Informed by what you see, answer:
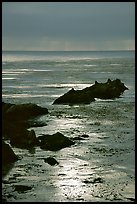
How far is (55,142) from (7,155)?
548 centimetres

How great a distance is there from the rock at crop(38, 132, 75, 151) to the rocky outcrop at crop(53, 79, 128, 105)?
25935 mm

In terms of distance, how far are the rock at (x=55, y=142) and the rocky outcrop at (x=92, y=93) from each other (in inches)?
1021

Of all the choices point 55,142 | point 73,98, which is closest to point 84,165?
point 55,142

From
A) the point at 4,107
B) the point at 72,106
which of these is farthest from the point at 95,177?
the point at 72,106

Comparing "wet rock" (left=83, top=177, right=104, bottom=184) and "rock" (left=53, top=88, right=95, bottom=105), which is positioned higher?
"rock" (left=53, top=88, right=95, bottom=105)

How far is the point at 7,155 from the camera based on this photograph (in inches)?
1203

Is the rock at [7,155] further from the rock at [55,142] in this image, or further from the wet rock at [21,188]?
the wet rock at [21,188]

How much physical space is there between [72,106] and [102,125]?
1451 cm

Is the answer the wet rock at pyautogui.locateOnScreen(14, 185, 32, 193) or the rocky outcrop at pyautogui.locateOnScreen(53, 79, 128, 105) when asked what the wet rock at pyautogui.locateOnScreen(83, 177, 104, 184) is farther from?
the rocky outcrop at pyautogui.locateOnScreen(53, 79, 128, 105)

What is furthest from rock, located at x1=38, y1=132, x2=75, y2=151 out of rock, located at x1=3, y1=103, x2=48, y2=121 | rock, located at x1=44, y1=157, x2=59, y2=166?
rock, located at x1=3, y1=103, x2=48, y2=121

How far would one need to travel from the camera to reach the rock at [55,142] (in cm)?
3438

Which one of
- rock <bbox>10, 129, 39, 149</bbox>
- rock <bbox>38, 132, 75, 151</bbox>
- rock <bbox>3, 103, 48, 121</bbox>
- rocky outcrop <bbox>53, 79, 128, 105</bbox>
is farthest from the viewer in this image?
Answer: rocky outcrop <bbox>53, 79, 128, 105</bbox>

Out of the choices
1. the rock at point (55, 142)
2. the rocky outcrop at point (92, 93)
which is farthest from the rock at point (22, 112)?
the rock at point (55, 142)

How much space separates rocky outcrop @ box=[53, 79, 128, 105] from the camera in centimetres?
6209
